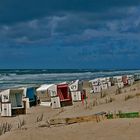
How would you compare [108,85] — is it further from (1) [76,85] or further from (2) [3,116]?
(2) [3,116]

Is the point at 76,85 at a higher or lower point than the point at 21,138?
higher

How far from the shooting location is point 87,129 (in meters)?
11.2

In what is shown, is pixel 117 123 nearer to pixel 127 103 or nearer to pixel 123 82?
pixel 127 103

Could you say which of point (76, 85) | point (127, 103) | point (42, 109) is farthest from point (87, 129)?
point (76, 85)

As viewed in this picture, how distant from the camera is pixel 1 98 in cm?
2172

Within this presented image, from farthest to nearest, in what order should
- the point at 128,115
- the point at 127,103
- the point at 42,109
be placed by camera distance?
the point at 42,109
the point at 127,103
the point at 128,115

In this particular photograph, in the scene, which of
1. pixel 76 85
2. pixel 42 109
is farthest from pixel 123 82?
pixel 42 109

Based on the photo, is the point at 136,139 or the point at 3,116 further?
the point at 3,116

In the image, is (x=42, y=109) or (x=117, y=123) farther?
(x=42, y=109)

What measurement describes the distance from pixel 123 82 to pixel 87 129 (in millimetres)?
32364

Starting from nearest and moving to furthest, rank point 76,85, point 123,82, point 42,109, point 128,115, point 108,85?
1. point 128,115
2. point 42,109
3. point 76,85
4. point 108,85
5. point 123,82

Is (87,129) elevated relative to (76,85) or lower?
lower

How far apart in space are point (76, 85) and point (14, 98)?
7.70 m

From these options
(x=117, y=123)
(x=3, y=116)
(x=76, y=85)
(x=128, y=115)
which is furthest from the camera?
(x=76, y=85)
